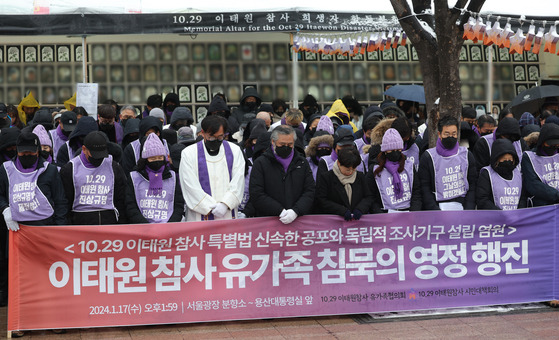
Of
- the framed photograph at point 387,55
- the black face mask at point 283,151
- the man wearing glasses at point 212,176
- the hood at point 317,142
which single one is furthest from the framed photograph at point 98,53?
the black face mask at point 283,151

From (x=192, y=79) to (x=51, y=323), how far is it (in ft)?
25.4

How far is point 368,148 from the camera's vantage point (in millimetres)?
8680

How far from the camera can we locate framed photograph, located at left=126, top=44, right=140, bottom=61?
13.9 m

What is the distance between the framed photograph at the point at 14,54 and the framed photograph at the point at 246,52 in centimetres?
404

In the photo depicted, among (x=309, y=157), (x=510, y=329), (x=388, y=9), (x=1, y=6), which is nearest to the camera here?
(x=510, y=329)

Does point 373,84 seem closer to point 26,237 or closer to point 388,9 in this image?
point 388,9

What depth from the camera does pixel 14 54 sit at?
543 inches

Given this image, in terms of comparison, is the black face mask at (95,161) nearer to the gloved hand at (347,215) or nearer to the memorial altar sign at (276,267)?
the memorial altar sign at (276,267)

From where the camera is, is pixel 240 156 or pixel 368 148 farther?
pixel 368 148

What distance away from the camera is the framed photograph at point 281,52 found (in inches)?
563

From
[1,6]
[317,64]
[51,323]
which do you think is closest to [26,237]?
[51,323]

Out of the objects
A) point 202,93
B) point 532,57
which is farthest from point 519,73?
point 202,93

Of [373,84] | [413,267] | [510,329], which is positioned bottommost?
[510,329]

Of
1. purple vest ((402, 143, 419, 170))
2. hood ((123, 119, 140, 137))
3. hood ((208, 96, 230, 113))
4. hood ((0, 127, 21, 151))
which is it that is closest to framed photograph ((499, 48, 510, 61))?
hood ((208, 96, 230, 113))
